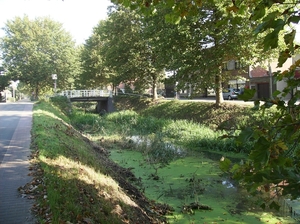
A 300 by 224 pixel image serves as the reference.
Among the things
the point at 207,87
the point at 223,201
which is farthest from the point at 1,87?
the point at 223,201

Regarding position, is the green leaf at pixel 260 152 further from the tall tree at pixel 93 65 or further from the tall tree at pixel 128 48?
the tall tree at pixel 93 65

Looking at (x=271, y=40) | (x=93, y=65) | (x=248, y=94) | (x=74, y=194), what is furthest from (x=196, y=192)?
(x=93, y=65)

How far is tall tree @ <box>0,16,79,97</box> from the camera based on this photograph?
45.6 meters

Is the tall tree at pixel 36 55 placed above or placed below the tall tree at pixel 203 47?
above

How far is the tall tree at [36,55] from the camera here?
149 feet

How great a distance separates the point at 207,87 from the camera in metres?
19.5

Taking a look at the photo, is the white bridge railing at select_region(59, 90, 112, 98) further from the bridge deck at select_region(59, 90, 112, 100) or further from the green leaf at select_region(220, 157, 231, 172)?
the green leaf at select_region(220, 157, 231, 172)

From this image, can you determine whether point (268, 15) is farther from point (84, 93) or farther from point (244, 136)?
point (84, 93)

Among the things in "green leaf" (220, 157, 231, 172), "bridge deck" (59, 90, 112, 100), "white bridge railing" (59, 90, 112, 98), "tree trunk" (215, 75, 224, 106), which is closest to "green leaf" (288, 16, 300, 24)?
"green leaf" (220, 157, 231, 172)

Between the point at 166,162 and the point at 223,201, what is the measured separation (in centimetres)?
442

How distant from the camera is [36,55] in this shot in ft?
149

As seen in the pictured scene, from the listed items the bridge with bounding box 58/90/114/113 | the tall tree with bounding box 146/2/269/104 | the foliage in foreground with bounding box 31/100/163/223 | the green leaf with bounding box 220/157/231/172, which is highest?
the tall tree with bounding box 146/2/269/104

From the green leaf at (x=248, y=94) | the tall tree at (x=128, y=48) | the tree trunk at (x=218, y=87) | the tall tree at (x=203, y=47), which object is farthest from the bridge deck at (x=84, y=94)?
the green leaf at (x=248, y=94)

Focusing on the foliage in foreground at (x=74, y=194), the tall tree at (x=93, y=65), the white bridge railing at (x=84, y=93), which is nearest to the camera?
the foliage in foreground at (x=74, y=194)
